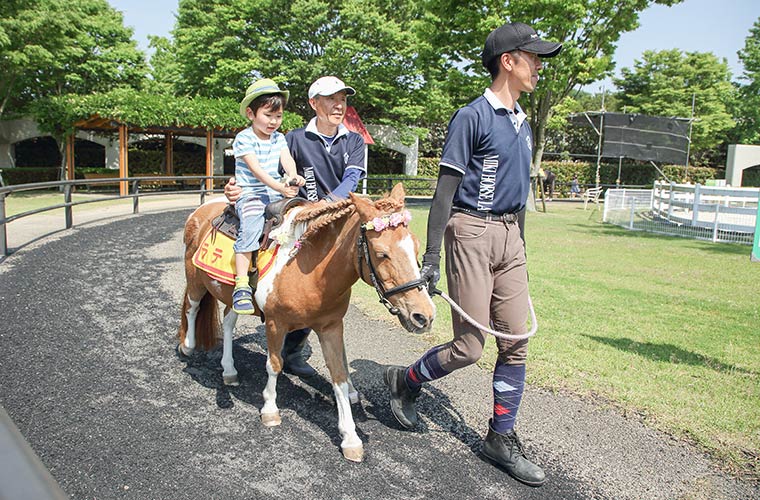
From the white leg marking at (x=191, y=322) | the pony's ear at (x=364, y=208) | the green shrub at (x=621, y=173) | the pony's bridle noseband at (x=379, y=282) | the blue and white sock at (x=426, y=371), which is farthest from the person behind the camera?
the green shrub at (x=621, y=173)

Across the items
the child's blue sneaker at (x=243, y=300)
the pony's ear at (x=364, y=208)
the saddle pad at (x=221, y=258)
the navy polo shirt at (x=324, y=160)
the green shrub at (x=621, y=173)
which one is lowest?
the child's blue sneaker at (x=243, y=300)

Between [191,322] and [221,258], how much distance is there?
3.69ft

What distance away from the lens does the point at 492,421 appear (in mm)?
3420

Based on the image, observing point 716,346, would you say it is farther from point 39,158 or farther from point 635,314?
point 39,158

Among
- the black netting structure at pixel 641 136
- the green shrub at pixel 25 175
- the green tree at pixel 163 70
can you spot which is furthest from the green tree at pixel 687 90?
the green shrub at pixel 25 175

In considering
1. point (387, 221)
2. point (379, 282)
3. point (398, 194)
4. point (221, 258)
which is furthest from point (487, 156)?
point (221, 258)

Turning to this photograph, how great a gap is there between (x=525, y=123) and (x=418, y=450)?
2128mm

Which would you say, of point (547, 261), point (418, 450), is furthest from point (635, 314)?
point (418, 450)

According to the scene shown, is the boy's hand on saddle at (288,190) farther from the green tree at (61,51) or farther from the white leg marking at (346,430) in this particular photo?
the green tree at (61,51)

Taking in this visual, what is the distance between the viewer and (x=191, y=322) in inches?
194

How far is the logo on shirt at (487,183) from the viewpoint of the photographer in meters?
3.19

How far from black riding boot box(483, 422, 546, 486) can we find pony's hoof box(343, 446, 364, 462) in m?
0.76

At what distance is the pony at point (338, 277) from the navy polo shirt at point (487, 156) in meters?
0.37

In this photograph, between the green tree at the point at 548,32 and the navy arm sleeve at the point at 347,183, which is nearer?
the navy arm sleeve at the point at 347,183
